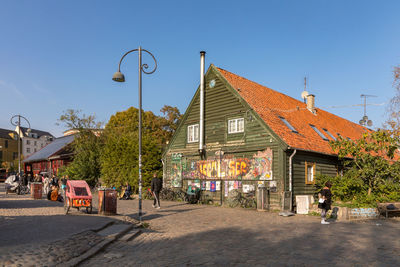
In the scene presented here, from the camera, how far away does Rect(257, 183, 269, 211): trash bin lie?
17.0 metres

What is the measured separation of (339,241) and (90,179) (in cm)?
2601

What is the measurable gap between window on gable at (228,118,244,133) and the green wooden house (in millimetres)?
60

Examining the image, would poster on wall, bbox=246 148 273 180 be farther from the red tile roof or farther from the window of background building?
the window of background building

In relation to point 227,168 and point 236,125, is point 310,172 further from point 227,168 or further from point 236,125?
point 236,125

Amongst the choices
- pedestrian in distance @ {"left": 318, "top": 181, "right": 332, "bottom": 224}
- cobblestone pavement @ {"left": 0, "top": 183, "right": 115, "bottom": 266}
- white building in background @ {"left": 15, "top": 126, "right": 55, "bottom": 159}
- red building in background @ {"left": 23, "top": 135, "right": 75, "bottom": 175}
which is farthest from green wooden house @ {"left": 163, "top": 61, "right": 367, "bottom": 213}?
white building in background @ {"left": 15, "top": 126, "right": 55, "bottom": 159}

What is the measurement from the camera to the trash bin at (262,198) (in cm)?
1697

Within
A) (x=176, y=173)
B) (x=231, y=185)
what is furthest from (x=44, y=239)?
(x=176, y=173)

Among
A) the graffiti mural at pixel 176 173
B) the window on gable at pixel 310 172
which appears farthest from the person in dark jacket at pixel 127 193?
the window on gable at pixel 310 172

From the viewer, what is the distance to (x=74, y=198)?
Result: 13008mm

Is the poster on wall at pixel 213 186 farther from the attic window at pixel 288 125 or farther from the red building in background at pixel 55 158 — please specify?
the red building in background at pixel 55 158

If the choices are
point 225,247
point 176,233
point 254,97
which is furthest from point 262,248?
point 254,97

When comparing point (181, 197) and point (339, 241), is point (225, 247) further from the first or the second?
point (181, 197)

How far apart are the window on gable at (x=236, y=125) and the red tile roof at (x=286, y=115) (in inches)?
49.7

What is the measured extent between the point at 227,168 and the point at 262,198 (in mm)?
3563
